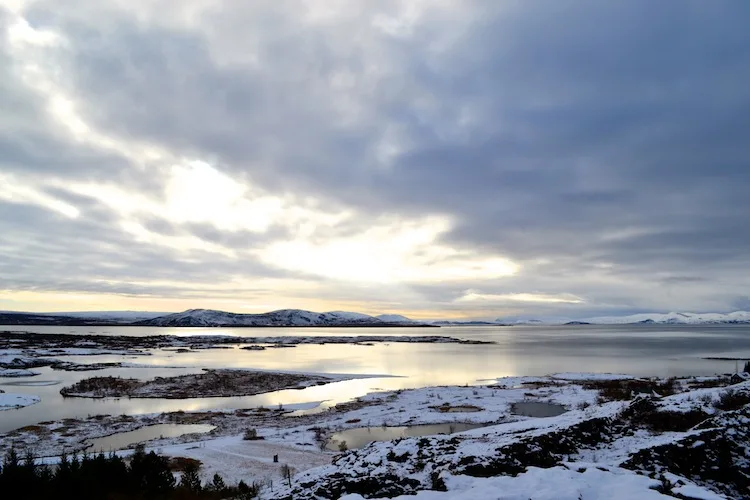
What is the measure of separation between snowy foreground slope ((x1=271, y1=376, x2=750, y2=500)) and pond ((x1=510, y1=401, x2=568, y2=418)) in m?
12.0

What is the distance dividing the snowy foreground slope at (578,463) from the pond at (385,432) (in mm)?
8292

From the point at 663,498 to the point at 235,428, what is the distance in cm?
2195

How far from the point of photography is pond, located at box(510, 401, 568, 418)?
1022 inches

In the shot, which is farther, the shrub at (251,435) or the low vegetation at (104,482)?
the shrub at (251,435)

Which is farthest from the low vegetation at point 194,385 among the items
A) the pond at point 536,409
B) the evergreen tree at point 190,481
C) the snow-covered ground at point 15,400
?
the evergreen tree at point 190,481

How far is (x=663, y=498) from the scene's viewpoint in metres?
7.60

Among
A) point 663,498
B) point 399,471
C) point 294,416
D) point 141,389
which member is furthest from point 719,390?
point 141,389

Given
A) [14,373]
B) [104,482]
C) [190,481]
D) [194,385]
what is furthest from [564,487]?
[14,373]

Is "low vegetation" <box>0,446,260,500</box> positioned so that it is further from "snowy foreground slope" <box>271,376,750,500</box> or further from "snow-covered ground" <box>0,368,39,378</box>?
"snow-covered ground" <box>0,368,39,378</box>

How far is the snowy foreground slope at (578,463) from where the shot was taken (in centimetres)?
862

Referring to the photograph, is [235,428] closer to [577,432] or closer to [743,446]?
[577,432]

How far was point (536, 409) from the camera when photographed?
27578mm

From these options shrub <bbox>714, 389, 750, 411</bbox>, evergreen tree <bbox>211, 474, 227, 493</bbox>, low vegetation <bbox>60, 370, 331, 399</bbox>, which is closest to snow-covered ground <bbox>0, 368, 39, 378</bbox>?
low vegetation <bbox>60, 370, 331, 399</bbox>

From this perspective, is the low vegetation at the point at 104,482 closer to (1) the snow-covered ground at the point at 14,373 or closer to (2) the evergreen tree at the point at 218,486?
(2) the evergreen tree at the point at 218,486
